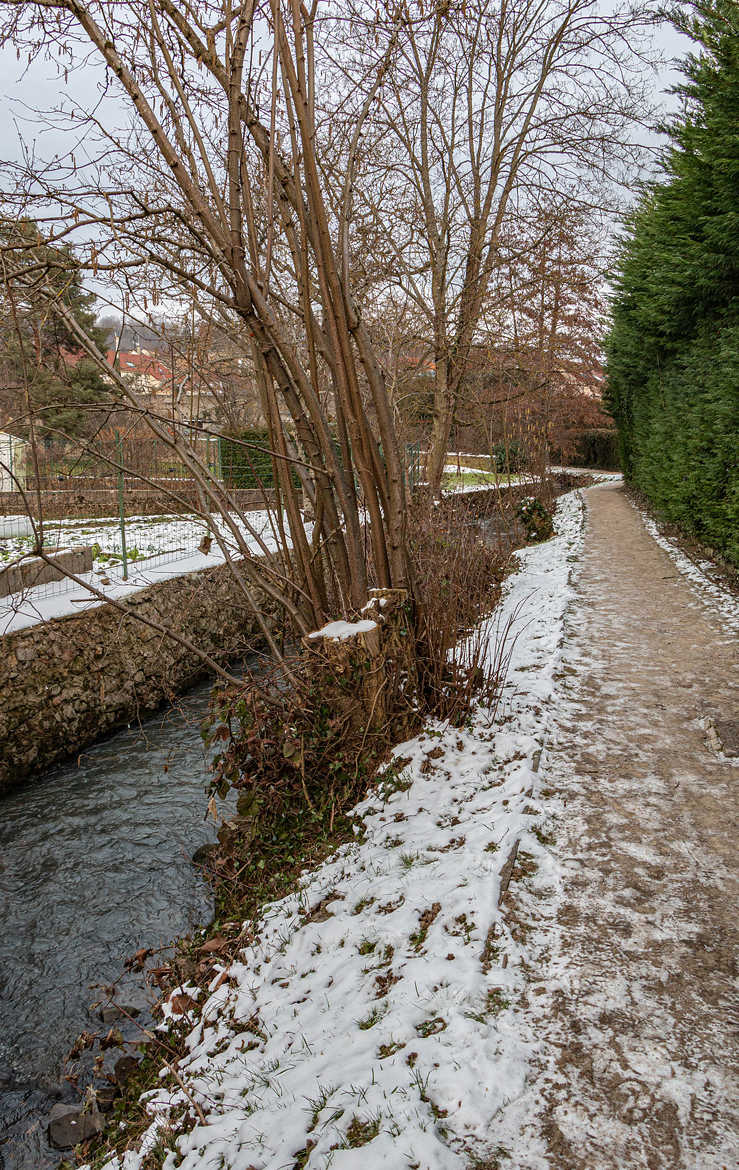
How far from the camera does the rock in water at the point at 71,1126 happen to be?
8.77ft

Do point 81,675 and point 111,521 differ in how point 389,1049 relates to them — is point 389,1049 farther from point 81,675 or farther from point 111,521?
point 111,521

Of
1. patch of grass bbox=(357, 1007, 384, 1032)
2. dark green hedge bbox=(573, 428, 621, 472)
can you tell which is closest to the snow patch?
patch of grass bbox=(357, 1007, 384, 1032)

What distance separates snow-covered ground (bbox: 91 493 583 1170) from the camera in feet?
6.44

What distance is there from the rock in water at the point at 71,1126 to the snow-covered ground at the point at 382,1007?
0.37m

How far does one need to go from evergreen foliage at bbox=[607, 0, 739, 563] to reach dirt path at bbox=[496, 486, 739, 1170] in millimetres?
3765

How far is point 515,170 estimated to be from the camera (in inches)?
407

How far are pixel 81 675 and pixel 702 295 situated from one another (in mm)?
8700

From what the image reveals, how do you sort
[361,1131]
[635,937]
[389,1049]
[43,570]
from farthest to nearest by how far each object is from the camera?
[43,570] → [635,937] → [389,1049] → [361,1131]

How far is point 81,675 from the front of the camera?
21.1ft

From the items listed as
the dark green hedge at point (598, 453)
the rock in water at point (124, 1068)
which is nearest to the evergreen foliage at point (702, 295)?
the rock in water at point (124, 1068)

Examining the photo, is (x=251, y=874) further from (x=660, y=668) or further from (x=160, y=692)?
(x=160, y=692)

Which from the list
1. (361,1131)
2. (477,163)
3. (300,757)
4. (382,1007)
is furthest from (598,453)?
(361,1131)

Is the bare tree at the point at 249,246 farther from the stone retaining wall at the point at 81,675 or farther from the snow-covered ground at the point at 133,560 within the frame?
the snow-covered ground at the point at 133,560

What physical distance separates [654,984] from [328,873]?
1.62 m
